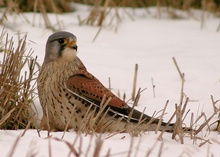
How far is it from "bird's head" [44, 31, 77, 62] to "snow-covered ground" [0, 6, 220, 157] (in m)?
0.25

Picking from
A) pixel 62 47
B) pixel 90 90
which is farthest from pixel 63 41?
pixel 90 90

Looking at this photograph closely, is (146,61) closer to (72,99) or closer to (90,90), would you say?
(90,90)

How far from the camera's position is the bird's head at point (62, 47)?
18.5 feet

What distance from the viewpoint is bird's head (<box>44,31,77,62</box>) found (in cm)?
563

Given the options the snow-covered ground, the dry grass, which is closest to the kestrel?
the dry grass

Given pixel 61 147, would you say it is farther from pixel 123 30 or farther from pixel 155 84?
pixel 123 30

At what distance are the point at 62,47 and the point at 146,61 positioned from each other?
5.17 feet

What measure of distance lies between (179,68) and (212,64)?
37cm

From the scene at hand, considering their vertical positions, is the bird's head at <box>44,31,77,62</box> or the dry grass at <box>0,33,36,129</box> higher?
the bird's head at <box>44,31,77,62</box>

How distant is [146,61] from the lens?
703 centimetres

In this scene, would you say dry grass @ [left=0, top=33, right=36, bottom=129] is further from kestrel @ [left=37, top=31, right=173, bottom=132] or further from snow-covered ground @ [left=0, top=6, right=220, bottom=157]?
snow-covered ground @ [left=0, top=6, right=220, bottom=157]

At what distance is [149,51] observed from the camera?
744cm

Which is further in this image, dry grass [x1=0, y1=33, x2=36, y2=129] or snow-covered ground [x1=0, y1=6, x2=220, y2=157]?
dry grass [x1=0, y1=33, x2=36, y2=129]

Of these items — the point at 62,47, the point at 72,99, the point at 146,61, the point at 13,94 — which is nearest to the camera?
the point at 13,94
